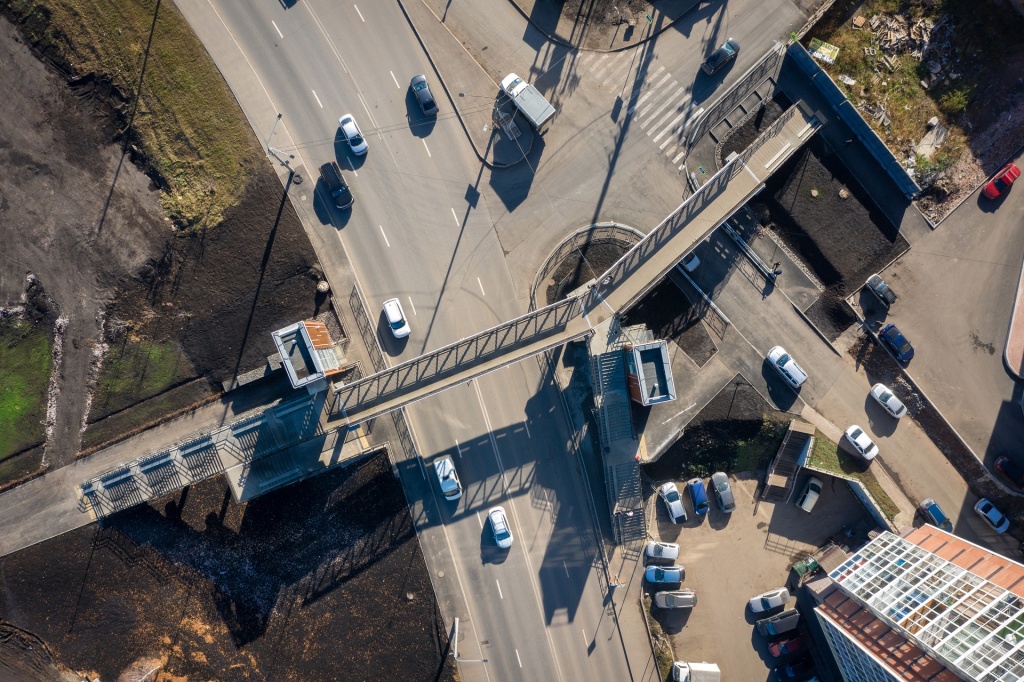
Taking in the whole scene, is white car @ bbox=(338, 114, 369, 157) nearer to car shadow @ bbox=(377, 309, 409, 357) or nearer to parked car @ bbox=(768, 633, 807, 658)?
car shadow @ bbox=(377, 309, 409, 357)

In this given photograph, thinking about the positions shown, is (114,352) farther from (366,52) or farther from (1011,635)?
(1011,635)

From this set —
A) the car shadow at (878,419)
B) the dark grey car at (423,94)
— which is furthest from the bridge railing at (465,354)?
the car shadow at (878,419)

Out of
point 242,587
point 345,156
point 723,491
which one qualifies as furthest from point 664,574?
point 345,156

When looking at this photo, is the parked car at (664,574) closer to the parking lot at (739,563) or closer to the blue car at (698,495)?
the parking lot at (739,563)

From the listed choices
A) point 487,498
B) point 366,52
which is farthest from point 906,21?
point 487,498

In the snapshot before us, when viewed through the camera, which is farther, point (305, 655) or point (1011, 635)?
point (305, 655)
